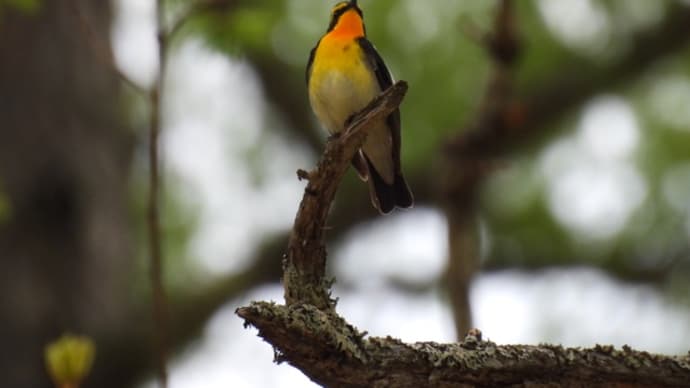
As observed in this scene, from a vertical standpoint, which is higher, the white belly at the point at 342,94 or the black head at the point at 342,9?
the black head at the point at 342,9

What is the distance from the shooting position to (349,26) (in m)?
5.80

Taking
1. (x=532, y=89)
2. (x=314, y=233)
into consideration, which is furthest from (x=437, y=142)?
(x=314, y=233)

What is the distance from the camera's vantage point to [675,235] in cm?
843

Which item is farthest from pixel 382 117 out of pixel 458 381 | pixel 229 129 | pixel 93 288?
pixel 229 129

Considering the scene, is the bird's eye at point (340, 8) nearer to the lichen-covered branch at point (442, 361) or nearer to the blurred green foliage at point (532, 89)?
the blurred green foliage at point (532, 89)

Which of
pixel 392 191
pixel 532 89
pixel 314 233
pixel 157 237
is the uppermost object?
pixel 532 89

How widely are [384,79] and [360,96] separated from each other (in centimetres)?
15

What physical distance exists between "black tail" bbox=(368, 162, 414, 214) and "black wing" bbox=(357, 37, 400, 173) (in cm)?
9

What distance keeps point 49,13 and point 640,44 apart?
4.26 m

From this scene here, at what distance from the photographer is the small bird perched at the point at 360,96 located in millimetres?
5414

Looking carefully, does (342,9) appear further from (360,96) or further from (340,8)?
(360,96)

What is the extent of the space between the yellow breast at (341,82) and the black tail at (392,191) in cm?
35

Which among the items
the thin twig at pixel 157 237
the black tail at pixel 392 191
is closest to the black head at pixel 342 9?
the black tail at pixel 392 191

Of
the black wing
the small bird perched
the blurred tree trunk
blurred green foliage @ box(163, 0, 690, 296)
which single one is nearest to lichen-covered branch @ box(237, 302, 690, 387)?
the small bird perched
